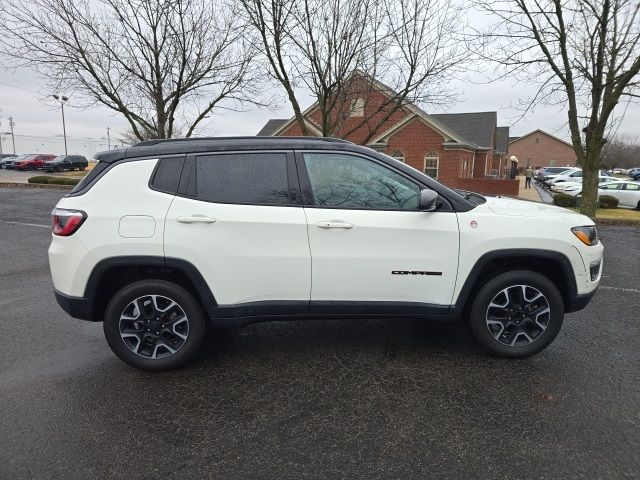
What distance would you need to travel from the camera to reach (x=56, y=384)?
3.12 m

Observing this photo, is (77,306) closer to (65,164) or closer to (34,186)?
(34,186)

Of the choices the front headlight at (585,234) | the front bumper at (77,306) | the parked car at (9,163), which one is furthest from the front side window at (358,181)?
the parked car at (9,163)

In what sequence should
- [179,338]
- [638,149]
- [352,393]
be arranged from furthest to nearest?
1. [638,149]
2. [179,338]
3. [352,393]

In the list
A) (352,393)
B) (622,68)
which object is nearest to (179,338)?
(352,393)

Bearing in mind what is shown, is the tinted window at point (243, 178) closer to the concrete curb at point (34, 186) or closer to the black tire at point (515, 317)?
Result: the black tire at point (515, 317)

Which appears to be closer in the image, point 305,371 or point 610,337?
point 305,371

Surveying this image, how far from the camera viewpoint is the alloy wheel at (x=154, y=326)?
10.5 ft

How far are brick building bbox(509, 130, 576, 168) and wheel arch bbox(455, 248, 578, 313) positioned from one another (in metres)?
73.6

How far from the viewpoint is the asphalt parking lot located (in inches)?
90.4

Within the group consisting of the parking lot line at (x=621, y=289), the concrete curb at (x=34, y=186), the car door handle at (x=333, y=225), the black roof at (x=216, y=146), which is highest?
the black roof at (x=216, y=146)

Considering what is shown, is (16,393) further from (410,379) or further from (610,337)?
(610,337)

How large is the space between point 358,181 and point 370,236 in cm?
46

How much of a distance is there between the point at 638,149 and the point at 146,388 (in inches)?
3981

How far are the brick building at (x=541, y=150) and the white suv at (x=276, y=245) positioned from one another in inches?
2911
